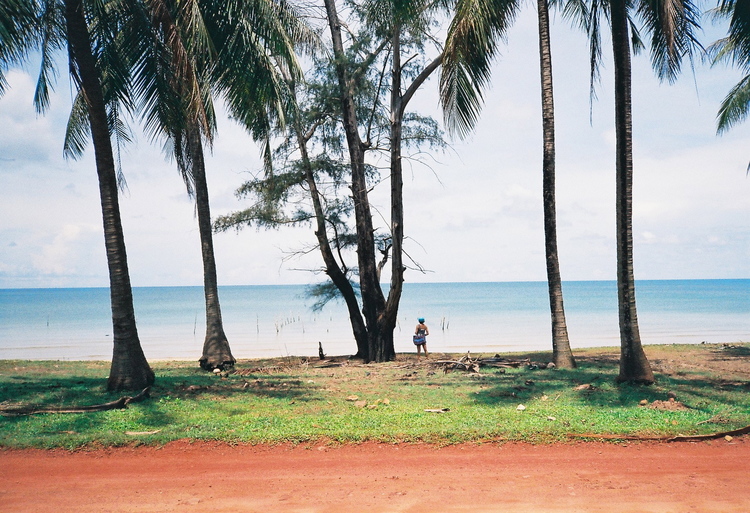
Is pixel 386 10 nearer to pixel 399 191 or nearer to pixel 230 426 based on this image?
pixel 399 191

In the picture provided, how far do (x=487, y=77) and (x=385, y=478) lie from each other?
7381mm

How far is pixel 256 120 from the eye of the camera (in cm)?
1293

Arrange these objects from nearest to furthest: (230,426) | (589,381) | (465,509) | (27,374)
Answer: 1. (465,509)
2. (230,426)
3. (589,381)
4. (27,374)

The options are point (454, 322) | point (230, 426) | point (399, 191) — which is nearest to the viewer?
point (230, 426)

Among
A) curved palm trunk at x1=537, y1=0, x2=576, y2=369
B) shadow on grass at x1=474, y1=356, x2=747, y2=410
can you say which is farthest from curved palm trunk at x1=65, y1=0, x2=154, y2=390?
curved palm trunk at x1=537, y1=0, x2=576, y2=369

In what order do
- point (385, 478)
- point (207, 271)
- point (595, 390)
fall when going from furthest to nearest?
point (207, 271) < point (595, 390) < point (385, 478)

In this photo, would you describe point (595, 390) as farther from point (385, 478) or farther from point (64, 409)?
point (64, 409)

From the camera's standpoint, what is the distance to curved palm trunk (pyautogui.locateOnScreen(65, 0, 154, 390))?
9672 millimetres

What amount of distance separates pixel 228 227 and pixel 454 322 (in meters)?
28.5

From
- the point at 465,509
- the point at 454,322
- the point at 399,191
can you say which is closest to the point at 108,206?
the point at 465,509

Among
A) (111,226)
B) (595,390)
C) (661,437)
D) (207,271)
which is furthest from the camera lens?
(207,271)

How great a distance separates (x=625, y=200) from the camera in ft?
34.2

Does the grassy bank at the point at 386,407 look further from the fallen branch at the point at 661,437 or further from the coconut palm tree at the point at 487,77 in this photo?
the coconut palm tree at the point at 487,77

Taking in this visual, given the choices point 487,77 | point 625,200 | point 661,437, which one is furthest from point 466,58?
point 661,437
